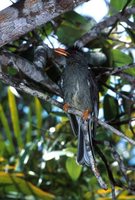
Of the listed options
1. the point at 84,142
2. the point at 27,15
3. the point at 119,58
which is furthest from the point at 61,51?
the point at 27,15

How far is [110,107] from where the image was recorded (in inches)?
91.6

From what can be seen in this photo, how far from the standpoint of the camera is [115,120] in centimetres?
232

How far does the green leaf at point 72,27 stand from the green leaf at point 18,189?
3.00 ft

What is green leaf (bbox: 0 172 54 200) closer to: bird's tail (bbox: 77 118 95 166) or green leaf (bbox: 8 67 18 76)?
bird's tail (bbox: 77 118 95 166)

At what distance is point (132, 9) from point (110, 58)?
424mm

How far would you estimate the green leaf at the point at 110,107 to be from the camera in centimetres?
231

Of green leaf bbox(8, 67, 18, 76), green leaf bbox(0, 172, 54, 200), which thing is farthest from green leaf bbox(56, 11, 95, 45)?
green leaf bbox(0, 172, 54, 200)

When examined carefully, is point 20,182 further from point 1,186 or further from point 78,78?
point 78,78

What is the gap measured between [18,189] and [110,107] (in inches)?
31.8

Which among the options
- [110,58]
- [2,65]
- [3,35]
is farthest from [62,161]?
[3,35]

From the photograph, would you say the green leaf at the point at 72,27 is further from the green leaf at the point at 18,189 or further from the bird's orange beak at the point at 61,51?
the green leaf at the point at 18,189

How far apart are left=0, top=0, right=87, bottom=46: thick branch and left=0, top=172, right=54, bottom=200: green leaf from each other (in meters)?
1.33

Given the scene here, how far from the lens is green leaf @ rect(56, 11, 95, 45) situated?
2.16 metres

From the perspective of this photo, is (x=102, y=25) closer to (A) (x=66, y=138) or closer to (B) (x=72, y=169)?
(B) (x=72, y=169)
